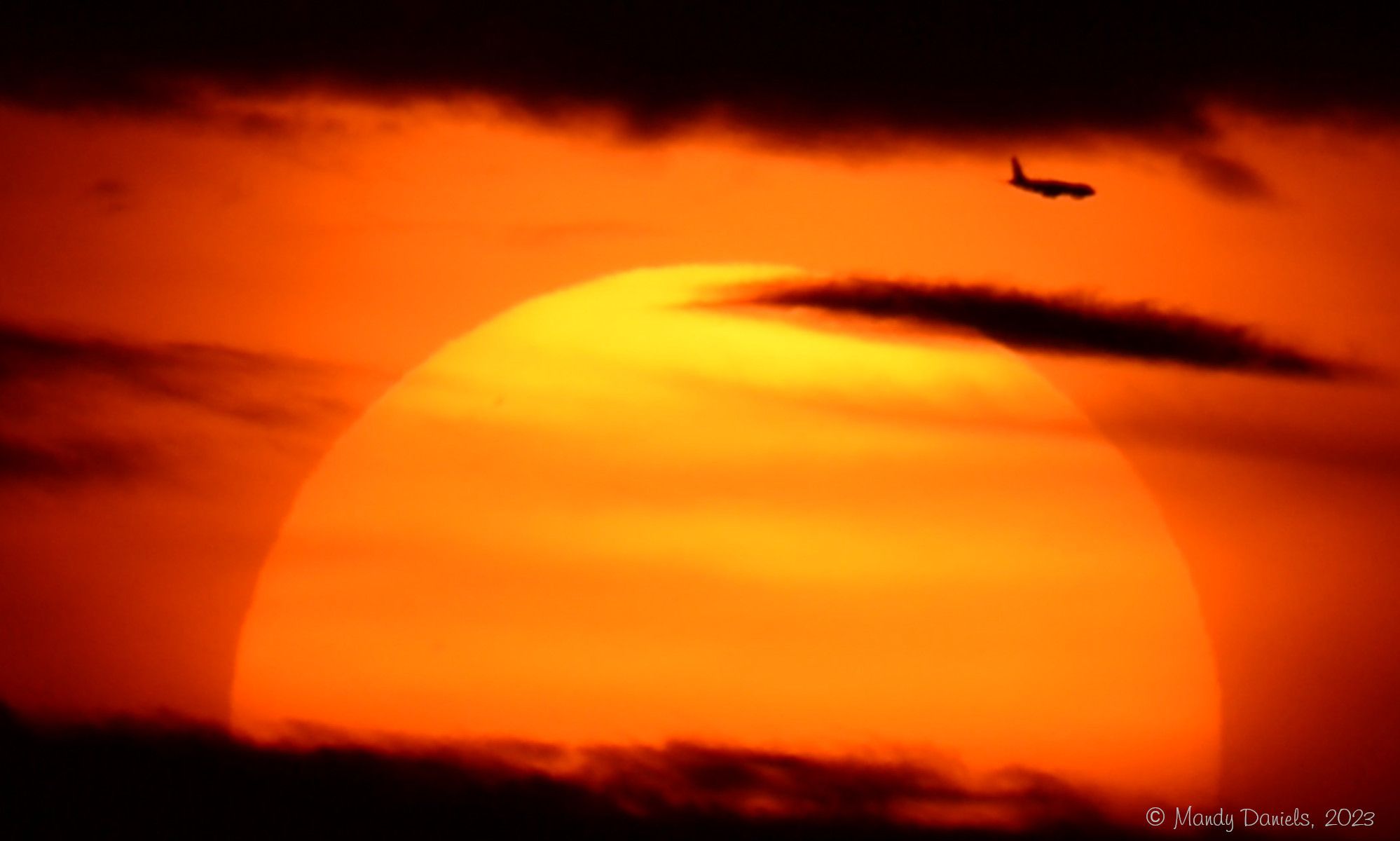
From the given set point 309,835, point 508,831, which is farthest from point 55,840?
point 508,831

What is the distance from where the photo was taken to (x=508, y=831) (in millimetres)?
126188

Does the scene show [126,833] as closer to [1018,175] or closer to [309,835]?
[309,835]

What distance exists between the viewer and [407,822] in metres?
125

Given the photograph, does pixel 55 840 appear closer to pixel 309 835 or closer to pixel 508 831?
pixel 309 835

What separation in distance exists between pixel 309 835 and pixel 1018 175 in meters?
42.1

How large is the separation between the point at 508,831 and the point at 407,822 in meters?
4.49

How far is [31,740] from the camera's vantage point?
12012 cm

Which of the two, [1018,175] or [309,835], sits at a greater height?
[1018,175]

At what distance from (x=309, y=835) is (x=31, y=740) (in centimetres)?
1284

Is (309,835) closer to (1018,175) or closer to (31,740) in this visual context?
(31,740)

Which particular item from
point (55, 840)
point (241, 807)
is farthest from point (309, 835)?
point (55, 840)

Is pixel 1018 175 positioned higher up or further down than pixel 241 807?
higher up

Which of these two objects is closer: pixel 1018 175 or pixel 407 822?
pixel 1018 175

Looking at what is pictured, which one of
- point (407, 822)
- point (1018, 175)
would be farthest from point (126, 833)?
point (1018, 175)
